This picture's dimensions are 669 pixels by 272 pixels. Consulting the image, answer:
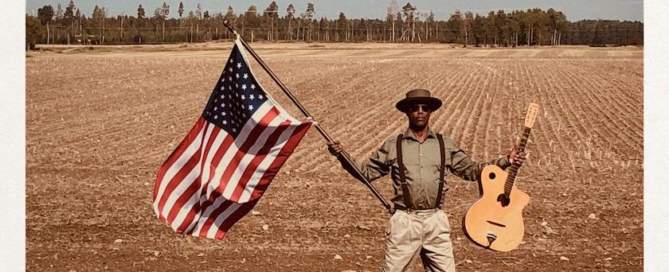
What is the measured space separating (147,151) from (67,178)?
3.37ft

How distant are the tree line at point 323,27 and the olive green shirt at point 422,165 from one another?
2.98m

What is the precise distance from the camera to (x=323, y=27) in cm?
812

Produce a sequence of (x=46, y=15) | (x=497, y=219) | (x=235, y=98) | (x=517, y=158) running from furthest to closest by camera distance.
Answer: (x=46, y=15) < (x=235, y=98) < (x=497, y=219) < (x=517, y=158)

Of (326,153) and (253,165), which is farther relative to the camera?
(326,153)

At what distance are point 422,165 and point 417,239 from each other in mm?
407

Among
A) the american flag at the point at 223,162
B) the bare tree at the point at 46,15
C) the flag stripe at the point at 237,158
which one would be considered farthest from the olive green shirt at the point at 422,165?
the bare tree at the point at 46,15

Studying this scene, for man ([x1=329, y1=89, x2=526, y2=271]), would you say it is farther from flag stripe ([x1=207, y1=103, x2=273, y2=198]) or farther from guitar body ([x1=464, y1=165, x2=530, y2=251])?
flag stripe ([x1=207, y1=103, x2=273, y2=198])

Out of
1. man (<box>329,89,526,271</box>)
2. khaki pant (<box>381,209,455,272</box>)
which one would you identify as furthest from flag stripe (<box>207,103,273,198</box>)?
khaki pant (<box>381,209,455,272</box>)

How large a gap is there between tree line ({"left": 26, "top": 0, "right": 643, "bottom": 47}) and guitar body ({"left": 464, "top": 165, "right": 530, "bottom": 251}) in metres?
2.69

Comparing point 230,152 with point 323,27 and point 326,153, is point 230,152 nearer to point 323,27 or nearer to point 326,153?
point 323,27

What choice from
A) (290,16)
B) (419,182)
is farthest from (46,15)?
(419,182)

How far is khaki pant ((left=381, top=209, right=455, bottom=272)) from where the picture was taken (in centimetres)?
452

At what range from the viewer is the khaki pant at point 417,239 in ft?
14.8
